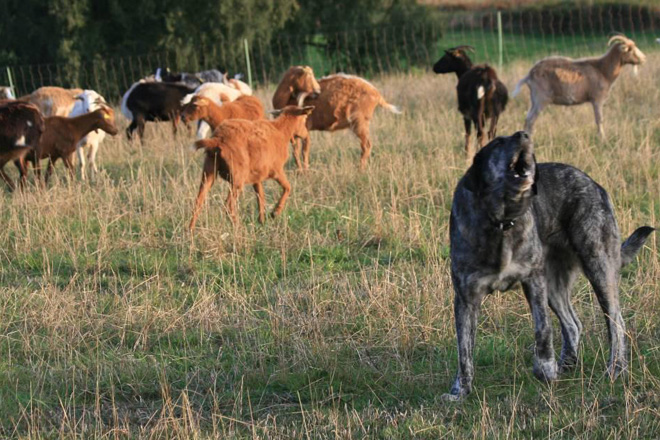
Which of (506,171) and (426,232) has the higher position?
(506,171)

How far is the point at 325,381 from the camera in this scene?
5.58m

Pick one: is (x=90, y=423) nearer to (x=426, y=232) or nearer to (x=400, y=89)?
(x=426, y=232)

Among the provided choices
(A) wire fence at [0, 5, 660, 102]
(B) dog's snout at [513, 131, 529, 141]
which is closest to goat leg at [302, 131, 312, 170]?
(B) dog's snout at [513, 131, 529, 141]

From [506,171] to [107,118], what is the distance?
8.78 m

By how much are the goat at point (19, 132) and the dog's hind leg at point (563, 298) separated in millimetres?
7570

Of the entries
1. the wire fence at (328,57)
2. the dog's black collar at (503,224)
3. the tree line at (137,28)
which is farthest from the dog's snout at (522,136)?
the tree line at (137,28)

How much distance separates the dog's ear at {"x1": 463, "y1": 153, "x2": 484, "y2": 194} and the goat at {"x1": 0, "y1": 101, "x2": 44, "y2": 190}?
778 cm

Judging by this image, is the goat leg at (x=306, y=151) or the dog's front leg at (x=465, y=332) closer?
the dog's front leg at (x=465, y=332)

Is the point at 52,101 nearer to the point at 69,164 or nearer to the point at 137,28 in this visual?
the point at 69,164

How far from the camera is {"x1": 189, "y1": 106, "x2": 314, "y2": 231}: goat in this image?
9.16 m

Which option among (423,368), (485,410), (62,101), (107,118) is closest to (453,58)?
(107,118)

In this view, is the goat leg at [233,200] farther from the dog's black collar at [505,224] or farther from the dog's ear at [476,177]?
the dog's black collar at [505,224]

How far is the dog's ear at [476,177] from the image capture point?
4.81 m

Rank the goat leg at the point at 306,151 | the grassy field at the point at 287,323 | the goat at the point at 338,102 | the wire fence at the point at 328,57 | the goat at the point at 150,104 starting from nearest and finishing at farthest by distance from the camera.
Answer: the grassy field at the point at 287,323 < the goat leg at the point at 306,151 < the goat at the point at 338,102 < the goat at the point at 150,104 < the wire fence at the point at 328,57
